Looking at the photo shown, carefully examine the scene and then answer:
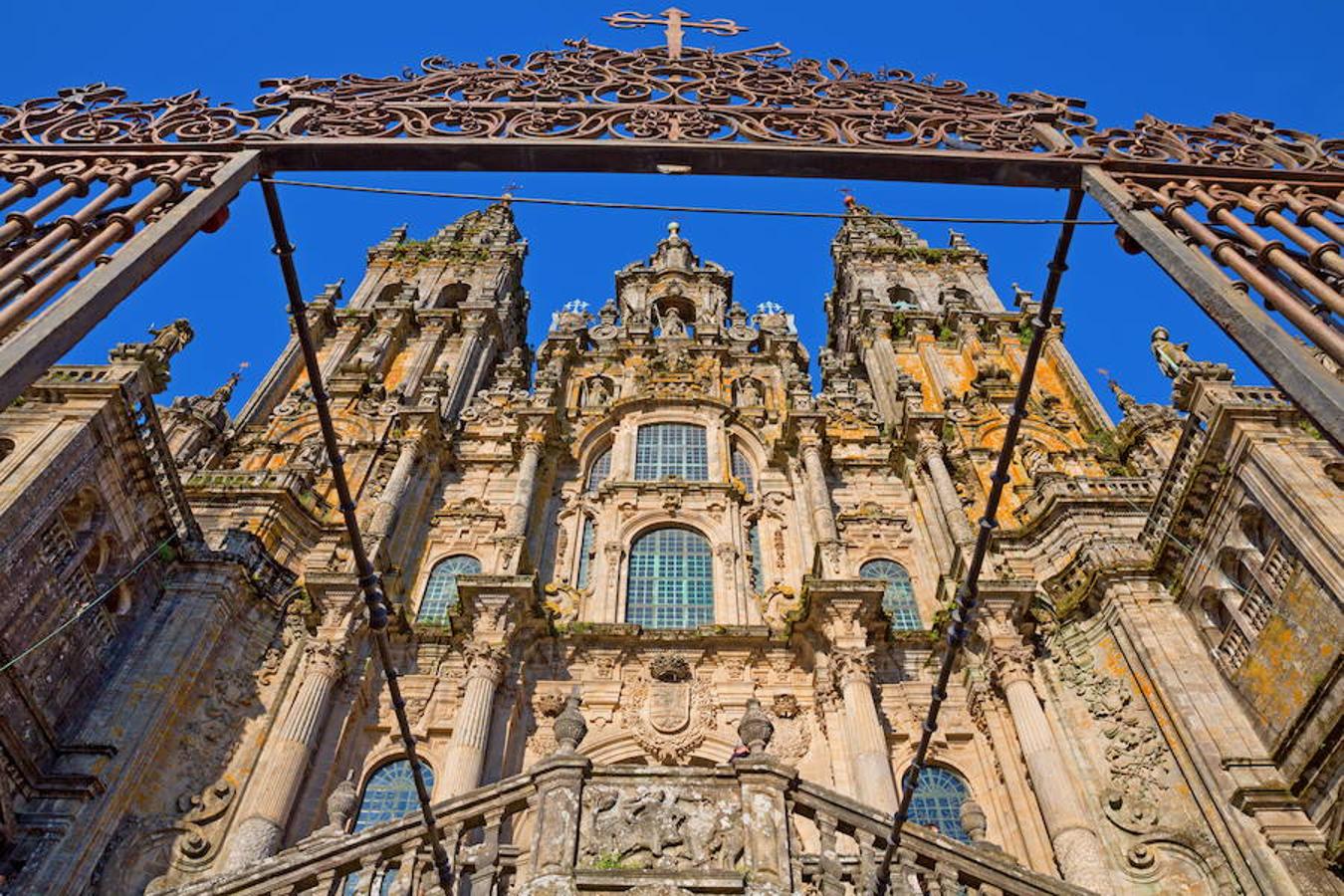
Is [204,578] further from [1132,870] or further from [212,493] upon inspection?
[1132,870]

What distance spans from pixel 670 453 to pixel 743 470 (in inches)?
75.1

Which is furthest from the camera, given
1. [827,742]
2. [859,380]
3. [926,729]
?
[859,380]

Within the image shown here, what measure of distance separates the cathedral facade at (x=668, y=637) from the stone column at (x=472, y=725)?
0.08m

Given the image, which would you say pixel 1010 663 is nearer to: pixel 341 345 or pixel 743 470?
pixel 743 470

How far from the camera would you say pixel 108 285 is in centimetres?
559

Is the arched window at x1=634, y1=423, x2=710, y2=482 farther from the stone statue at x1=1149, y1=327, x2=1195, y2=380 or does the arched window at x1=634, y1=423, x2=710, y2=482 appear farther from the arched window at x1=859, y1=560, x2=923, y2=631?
the stone statue at x1=1149, y1=327, x2=1195, y2=380

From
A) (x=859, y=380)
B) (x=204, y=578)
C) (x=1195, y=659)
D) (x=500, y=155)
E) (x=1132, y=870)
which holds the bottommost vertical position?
(x=1132, y=870)

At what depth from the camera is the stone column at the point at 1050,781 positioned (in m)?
13.1

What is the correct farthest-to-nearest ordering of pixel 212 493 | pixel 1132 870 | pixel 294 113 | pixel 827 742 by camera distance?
pixel 212 493 → pixel 827 742 → pixel 1132 870 → pixel 294 113

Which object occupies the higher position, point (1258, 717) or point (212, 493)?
point (212, 493)

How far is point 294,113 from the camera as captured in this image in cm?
775

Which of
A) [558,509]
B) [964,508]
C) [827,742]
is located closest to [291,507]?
[558,509]

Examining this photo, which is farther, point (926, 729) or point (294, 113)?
point (294, 113)

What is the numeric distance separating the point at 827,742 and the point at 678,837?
7.96m
